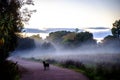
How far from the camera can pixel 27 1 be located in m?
22.0

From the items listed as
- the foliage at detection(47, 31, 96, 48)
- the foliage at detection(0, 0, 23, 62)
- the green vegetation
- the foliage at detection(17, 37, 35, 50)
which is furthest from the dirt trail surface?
the foliage at detection(47, 31, 96, 48)

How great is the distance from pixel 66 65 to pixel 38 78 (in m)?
8.60

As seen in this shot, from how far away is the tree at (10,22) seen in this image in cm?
1772

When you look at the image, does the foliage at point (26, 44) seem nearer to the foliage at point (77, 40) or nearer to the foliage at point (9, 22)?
the foliage at point (77, 40)

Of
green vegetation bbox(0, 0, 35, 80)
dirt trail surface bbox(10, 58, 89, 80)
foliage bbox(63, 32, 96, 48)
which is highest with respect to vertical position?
green vegetation bbox(0, 0, 35, 80)

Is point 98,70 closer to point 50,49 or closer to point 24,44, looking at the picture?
point 24,44

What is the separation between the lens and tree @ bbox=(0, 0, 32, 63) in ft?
58.1

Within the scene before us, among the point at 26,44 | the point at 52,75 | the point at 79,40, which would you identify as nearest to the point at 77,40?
the point at 79,40

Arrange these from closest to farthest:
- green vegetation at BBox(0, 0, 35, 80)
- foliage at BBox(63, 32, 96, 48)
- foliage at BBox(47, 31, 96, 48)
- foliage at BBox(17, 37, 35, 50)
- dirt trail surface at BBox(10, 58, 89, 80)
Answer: dirt trail surface at BBox(10, 58, 89, 80) → green vegetation at BBox(0, 0, 35, 80) → foliage at BBox(17, 37, 35, 50) → foliage at BBox(63, 32, 96, 48) → foliage at BBox(47, 31, 96, 48)

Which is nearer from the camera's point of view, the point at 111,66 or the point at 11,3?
the point at 111,66

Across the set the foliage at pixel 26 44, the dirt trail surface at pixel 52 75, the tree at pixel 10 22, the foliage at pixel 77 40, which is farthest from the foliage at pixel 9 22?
the foliage at pixel 77 40

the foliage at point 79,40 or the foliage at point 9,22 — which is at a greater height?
the foliage at point 9,22

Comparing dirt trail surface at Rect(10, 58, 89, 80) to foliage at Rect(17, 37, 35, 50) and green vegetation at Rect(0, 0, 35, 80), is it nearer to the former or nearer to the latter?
green vegetation at Rect(0, 0, 35, 80)

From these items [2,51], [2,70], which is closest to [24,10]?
[2,51]
